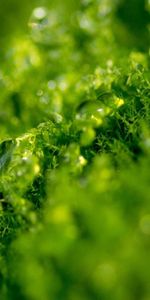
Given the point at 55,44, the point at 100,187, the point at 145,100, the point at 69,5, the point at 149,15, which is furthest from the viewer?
the point at 55,44

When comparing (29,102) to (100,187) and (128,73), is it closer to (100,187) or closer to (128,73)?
(128,73)

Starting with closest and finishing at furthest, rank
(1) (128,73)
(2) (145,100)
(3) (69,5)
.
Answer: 1. (3) (69,5)
2. (2) (145,100)
3. (1) (128,73)

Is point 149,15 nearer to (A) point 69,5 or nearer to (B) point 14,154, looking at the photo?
(A) point 69,5

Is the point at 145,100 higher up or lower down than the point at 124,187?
higher up

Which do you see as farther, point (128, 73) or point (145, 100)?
point (128, 73)

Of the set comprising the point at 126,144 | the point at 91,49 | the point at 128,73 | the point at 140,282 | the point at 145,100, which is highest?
the point at 91,49

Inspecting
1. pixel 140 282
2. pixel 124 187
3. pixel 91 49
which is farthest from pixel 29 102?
pixel 140 282

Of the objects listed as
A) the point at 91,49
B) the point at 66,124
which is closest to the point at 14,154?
→ the point at 66,124
